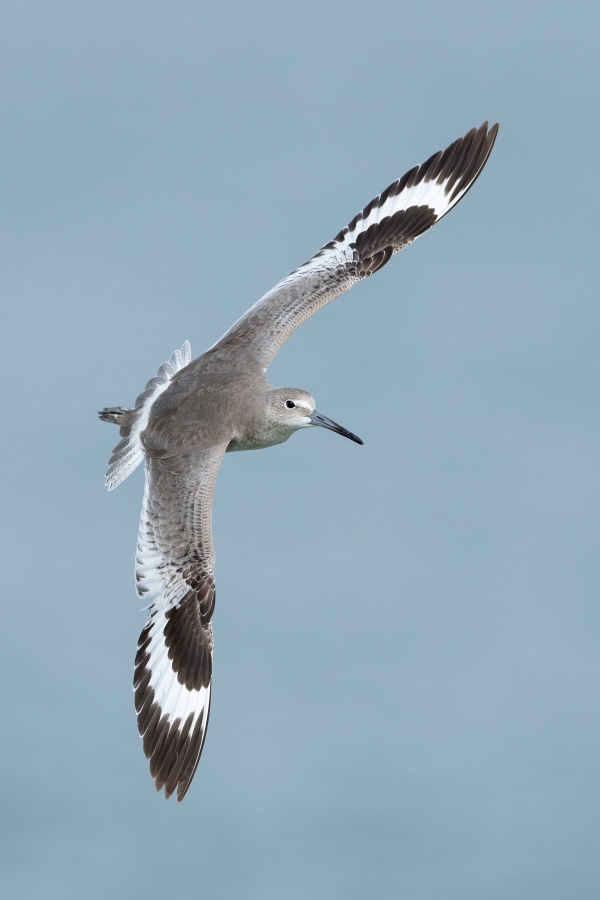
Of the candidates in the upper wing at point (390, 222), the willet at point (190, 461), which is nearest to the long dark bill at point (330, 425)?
the willet at point (190, 461)

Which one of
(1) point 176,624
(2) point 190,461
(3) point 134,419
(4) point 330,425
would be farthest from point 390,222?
(1) point 176,624

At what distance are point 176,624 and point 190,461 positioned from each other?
1.61 m

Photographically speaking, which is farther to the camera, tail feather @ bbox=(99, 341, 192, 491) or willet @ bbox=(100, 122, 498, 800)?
tail feather @ bbox=(99, 341, 192, 491)

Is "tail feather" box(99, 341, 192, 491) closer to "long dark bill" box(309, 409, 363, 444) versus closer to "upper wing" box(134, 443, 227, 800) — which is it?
"upper wing" box(134, 443, 227, 800)

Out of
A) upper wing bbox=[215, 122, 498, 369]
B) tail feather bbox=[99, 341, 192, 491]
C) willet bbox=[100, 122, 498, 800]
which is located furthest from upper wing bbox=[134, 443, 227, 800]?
upper wing bbox=[215, 122, 498, 369]

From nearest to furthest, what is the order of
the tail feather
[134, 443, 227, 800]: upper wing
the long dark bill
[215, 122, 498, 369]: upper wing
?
[134, 443, 227, 800]: upper wing, the tail feather, the long dark bill, [215, 122, 498, 369]: upper wing

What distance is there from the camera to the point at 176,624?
1442 centimetres

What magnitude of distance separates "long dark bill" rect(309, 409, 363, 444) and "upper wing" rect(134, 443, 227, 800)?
1.69m

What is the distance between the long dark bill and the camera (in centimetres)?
1567

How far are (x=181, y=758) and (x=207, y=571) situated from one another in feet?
5.85

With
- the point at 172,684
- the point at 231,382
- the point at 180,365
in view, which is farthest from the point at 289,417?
the point at 172,684

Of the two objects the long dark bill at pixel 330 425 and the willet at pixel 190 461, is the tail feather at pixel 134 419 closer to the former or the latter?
the willet at pixel 190 461

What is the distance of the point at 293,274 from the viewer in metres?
17.4

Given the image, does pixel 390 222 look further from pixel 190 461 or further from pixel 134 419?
pixel 190 461
